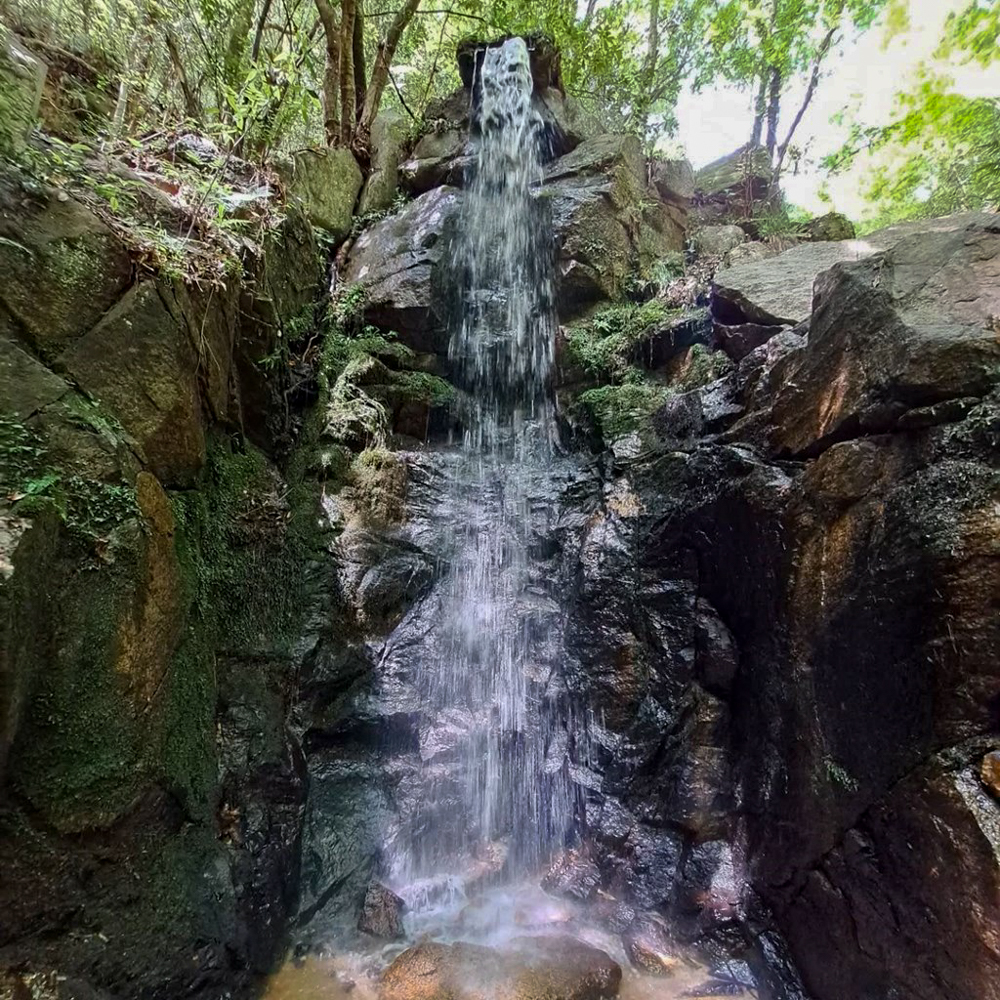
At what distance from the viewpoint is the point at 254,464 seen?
5199mm

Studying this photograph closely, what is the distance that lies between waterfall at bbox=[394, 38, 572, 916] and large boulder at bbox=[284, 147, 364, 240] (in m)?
2.07

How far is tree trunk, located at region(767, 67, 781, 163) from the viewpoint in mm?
14430

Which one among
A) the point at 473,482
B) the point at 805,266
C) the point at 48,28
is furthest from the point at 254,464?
the point at 805,266

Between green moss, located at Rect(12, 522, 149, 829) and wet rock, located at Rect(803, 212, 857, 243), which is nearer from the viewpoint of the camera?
green moss, located at Rect(12, 522, 149, 829)

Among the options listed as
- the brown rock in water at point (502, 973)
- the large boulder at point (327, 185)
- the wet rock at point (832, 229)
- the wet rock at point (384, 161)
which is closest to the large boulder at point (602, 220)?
the wet rock at point (832, 229)

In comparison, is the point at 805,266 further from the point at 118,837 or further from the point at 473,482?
the point at 118,837

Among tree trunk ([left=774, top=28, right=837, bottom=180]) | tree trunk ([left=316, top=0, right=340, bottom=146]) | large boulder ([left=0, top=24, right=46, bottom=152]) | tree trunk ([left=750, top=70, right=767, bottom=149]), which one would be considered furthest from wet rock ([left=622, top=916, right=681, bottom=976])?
tree trunk ([left=750, top=70, right=767, bottom=149])

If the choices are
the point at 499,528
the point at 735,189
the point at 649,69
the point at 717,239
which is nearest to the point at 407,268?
the point at 499,528

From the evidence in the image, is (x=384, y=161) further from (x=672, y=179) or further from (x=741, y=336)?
(x=741, y=336)

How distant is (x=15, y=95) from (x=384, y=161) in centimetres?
879

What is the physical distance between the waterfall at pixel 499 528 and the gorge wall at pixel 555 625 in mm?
180

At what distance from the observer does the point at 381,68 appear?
33.2ft

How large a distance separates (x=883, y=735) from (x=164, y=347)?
510 cm

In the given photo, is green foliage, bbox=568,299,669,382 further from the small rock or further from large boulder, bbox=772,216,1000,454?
the small rock
